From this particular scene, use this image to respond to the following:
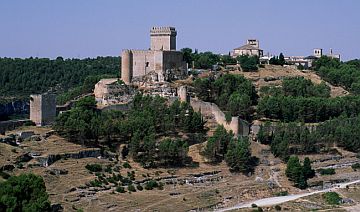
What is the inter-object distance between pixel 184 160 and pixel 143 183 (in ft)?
20.0

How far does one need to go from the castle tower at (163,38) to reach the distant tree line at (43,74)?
1774cm

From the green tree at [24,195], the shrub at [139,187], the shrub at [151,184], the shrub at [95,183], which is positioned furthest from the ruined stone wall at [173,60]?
the green tree at [24,195]

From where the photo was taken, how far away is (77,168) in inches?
1757

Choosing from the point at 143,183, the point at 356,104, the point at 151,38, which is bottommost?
the point at 143,183

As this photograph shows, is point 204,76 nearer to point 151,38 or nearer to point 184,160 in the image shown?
point 151,38

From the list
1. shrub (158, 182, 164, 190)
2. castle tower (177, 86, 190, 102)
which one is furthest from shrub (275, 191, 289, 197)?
castle tower (177, 86, 190, 102)

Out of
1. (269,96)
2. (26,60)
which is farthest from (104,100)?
(26,60)

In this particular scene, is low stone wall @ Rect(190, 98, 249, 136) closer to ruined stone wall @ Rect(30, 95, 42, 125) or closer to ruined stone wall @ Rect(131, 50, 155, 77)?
ruined stone wall @ Rect(131, 50, 155, 77)

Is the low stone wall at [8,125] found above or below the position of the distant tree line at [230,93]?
below

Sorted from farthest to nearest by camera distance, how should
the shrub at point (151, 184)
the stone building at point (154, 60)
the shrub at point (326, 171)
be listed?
1. the stone building at point (154, 60)
2. the shrub at point (326, 171)
3. the shrub at point (151, 184)

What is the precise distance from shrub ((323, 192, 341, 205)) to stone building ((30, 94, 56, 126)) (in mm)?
20351

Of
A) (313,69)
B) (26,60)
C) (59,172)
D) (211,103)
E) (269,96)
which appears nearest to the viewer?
(59,172)

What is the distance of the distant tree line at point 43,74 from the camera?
88.9 metres

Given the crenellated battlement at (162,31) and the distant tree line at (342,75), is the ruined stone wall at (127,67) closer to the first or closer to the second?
the crenellated battlement at (162,31)
